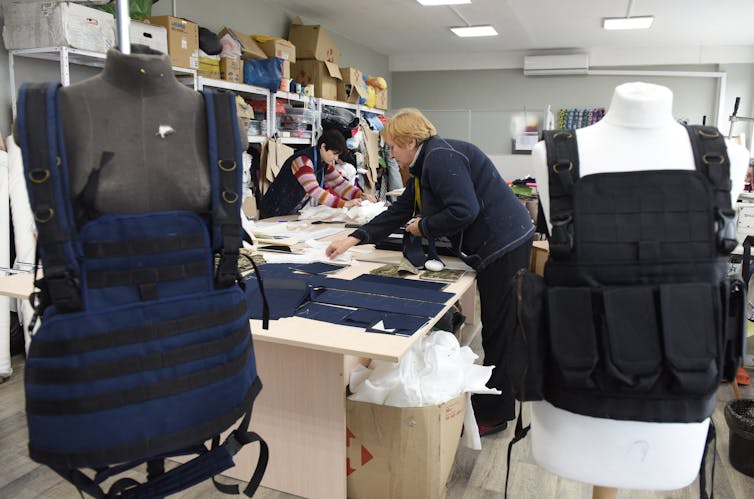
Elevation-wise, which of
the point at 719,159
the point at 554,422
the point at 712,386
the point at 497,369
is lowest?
the point at 497,369

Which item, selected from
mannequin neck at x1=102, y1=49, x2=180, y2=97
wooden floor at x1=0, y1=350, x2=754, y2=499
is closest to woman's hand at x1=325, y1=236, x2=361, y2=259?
wooden floor at x1=0, y1=350, x2=754, y2=499

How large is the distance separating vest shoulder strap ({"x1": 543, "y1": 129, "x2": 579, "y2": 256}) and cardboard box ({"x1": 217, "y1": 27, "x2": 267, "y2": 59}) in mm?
4042

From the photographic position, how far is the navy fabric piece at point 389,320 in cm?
179

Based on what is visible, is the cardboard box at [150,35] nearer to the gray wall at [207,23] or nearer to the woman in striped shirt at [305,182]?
the gray wall at [207,23]

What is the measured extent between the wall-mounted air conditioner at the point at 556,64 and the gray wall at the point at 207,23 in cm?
281

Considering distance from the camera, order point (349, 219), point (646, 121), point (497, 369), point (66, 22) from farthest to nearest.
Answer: point (349, 219) → point (66, 22) → point (497, 369) → point (646, 121)

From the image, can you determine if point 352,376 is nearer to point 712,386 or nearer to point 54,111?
point 712,386

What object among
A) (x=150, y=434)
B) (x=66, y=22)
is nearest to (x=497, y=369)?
(x=150, y=434)

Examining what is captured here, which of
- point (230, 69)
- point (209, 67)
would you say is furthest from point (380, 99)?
point (209, 67)

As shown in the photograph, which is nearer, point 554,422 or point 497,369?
point 554,422

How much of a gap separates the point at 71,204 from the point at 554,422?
1.13 metres

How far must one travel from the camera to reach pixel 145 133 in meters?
1.16

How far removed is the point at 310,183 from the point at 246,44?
166cm

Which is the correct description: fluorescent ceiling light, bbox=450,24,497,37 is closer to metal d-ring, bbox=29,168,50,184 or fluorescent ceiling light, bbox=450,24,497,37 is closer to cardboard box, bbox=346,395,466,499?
cardboard box, bbox=346,395,466,499
